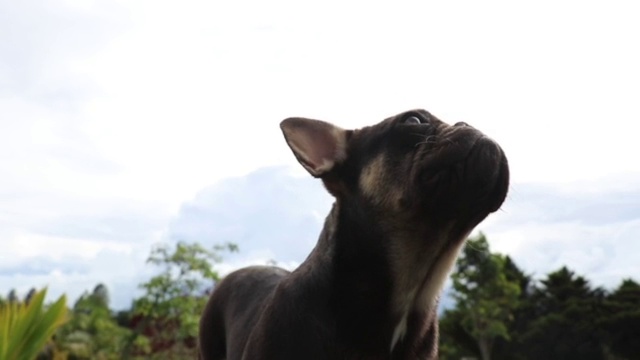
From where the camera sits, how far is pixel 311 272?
405 centimetres

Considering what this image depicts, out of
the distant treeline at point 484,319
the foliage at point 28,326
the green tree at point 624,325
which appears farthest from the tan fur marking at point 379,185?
the green tree at point 624,325

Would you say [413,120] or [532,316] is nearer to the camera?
[413,120]

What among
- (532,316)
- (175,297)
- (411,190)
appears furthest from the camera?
(532,316)

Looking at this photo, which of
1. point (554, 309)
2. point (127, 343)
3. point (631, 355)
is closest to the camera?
point (127, 343)

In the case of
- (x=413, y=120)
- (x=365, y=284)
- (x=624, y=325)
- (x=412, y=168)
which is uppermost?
(x=624, y=325)

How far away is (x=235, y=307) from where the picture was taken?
5320 millimetres

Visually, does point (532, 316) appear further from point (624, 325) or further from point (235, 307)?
point (235, 307)

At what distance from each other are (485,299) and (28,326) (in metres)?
28.0

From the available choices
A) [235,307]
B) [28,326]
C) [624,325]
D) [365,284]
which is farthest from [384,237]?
[624,325]

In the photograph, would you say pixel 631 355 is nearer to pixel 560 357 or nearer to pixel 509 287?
pixel 560 357

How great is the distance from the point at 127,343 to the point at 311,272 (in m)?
16.3

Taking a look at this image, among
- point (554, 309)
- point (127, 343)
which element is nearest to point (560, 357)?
point (554, 309)

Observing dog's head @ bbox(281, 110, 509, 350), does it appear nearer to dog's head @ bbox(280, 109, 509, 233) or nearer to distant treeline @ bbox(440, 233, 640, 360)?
dog's head @ bbox(280, 109, 509, 233)

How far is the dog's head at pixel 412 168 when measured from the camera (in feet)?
12.5
